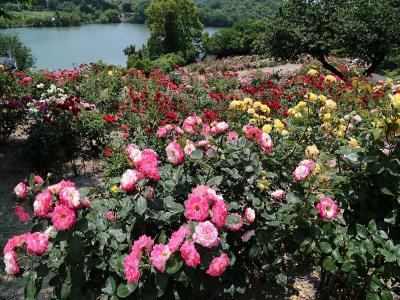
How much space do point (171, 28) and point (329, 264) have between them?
1577 inches

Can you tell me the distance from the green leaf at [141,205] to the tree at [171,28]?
37619 mm

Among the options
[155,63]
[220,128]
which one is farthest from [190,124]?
[155,63]

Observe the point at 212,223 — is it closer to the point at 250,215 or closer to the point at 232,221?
the point at 232,221

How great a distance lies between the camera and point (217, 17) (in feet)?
335

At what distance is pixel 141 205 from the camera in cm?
216

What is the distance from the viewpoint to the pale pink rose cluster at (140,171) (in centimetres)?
214

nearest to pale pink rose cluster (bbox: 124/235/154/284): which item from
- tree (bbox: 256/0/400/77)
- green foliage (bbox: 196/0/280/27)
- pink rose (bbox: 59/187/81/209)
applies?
pink rose (bbox: 59/187/81/209)

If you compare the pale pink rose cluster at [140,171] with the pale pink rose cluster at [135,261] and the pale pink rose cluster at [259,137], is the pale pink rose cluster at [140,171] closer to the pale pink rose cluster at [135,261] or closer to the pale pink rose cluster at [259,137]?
the pale pink rose cluster at [135,261]

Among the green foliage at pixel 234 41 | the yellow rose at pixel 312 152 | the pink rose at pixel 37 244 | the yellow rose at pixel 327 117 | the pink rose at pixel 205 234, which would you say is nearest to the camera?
the pink rose at pixel 205 234

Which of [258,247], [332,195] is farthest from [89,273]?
[332,195]

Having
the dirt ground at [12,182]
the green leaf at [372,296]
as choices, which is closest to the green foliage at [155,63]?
the dirt ground at [12,182]

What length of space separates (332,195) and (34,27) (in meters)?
106

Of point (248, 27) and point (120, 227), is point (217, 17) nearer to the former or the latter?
point (248, 27)

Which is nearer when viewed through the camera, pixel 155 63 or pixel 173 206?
pixel 173 206
